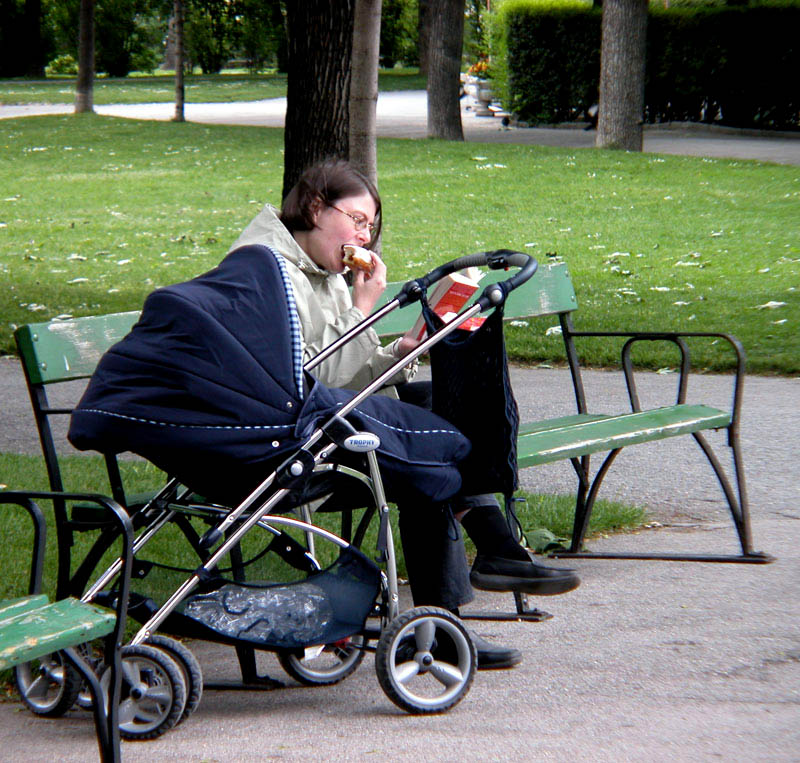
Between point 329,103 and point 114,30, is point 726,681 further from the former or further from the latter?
point 114,30

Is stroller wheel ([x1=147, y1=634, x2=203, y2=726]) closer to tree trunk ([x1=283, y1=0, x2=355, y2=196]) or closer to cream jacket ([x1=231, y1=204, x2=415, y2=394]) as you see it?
cream jacket ([x1=231, y1=204, x2=415, y2=394])

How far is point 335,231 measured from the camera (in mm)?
3912

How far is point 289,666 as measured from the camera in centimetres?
355

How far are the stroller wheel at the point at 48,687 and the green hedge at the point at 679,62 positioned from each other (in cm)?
2203

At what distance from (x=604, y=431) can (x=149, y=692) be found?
196cm

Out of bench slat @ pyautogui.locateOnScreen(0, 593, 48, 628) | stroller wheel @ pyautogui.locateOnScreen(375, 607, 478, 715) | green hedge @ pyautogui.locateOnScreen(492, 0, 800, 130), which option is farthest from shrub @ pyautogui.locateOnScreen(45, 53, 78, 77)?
bench slat @ pyautogui.locateOnScreen(0, 593, 48, 628)

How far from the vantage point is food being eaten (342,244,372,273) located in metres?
3.91

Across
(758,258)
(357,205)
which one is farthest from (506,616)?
(758,258)

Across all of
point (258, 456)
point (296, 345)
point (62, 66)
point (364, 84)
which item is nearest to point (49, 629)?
point (258, 456)

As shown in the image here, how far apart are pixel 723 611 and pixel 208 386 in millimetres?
1969

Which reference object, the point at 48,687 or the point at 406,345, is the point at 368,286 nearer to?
the point at 406,345

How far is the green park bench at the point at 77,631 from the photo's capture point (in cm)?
262

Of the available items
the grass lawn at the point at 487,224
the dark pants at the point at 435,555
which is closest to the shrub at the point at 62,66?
the grass lawn at the point at 487,224

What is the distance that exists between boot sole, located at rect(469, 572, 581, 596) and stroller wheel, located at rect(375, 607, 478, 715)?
0.91 feet
